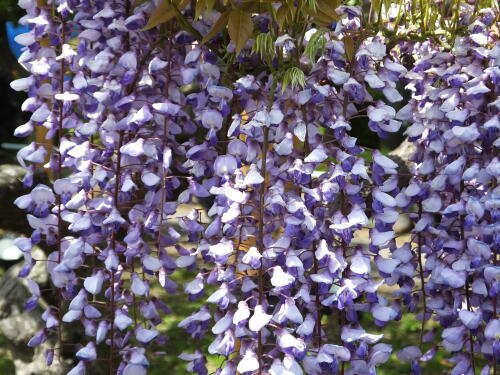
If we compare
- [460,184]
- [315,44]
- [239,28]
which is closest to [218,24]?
[239,28]

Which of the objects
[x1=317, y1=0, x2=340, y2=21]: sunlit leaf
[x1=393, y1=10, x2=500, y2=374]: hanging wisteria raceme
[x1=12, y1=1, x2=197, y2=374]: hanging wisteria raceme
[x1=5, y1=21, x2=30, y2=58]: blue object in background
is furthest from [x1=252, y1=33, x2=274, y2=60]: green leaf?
[x1=5, y1=21, x2=30, y2=58]: blue object in background

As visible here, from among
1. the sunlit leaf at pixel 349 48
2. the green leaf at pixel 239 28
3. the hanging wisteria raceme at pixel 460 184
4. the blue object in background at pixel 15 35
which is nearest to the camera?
the green leaf at pixel 239 28

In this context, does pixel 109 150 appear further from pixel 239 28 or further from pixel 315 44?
pixel 315 44

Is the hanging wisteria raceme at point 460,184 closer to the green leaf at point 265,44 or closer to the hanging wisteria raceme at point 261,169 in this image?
the hanging wisteria raceme at point 261,169

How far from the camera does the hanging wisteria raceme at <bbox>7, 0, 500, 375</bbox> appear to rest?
1775 millimetres

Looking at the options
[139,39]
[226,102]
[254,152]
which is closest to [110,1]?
[139,39]

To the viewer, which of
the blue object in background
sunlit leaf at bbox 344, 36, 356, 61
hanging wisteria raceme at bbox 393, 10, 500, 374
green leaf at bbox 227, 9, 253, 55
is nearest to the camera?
green leaf at bbox 227, 9, 253, 55

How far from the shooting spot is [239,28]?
1.73m

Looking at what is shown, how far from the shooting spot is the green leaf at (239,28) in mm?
1723

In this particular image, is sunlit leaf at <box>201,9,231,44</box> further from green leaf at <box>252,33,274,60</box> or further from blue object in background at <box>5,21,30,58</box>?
blue object in background at <box>5,21,30,58</box>

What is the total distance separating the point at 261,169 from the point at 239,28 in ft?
1.07

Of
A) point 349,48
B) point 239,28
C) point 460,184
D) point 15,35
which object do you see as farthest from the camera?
point 15,35

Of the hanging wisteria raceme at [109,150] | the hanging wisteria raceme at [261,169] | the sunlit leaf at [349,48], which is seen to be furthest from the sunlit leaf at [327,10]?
the hanging wisteria raceme at [109,150]

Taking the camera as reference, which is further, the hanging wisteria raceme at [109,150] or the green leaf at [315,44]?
the hanging wisteria raceme at [109,150]
